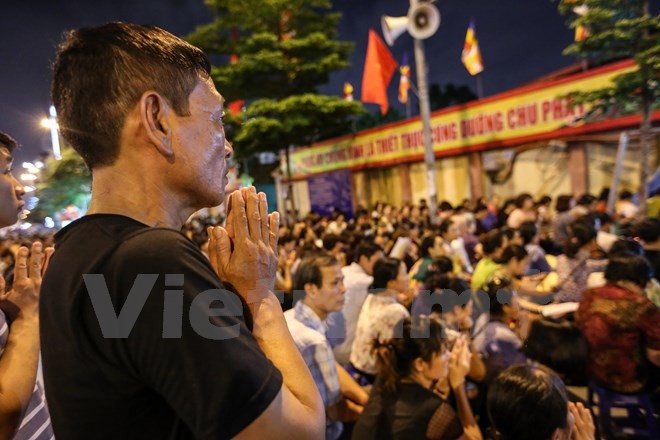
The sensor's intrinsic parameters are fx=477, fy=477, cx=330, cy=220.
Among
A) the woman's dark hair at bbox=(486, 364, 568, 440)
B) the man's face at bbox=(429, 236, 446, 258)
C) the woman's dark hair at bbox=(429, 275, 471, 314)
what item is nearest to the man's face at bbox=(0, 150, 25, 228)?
the woman's dark hair at bbox=(486, 364, 568, 440)

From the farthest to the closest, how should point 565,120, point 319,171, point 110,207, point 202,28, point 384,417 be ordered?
1. point 319,171
2. point 202,28
3. point 565,120
4. point 384,417
5. point 110,207

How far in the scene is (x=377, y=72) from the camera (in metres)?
13.6

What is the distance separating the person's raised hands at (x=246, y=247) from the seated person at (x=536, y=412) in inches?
60.7

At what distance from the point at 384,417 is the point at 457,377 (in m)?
0.62

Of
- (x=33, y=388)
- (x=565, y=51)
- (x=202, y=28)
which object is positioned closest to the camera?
(x=33, y=388)

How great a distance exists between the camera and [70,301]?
2.66ft

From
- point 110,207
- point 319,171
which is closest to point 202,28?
point 319,171

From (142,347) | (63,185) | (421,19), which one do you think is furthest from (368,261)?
(63,185)

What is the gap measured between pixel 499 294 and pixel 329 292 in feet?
4.63

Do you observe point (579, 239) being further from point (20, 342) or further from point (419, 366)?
point (20, 342)

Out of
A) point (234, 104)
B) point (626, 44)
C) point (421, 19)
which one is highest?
point (234, 104)

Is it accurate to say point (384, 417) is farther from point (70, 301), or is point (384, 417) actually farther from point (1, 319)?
point (70, 301)

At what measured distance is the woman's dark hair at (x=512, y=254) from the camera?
496 cm

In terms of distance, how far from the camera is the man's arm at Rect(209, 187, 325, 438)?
2.72ft
